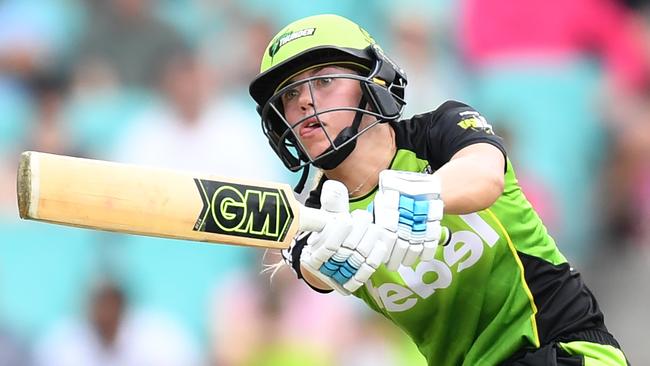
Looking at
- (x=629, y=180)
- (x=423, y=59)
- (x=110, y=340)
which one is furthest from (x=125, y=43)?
(x=629, y=180)

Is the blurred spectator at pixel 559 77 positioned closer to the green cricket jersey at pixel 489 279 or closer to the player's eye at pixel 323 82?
the green cricket jersey at pixel 489 279

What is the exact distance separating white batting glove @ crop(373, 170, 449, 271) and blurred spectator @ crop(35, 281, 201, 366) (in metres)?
3.22

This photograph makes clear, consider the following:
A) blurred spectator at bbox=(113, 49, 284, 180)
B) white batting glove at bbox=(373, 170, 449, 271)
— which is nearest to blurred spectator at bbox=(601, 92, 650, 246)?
blurred spectator at bbox=(113, 49, 284, 180)

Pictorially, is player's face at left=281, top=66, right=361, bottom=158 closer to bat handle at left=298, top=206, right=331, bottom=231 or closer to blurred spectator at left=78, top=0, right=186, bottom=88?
bat handle at left=298, top=206, right=331, bottom=231

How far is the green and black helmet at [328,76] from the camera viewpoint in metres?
3.51

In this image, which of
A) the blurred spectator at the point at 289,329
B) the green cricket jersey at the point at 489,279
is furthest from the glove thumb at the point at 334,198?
the blurred spectator at the point at 289,329

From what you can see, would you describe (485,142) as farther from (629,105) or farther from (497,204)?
(629,105)

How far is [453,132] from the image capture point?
3469 millimetres

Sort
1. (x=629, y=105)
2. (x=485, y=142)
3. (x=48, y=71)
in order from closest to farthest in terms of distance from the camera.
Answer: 1. (x=485, y=142)
2. (x=48, y=71)
3. (x=629, y=105)

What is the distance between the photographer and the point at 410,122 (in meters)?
3.72

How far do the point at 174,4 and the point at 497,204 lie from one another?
3784 millimetres

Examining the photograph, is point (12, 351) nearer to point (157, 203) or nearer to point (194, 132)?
point (194, 132)

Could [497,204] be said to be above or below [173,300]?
above

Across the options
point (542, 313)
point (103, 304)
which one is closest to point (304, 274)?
point (542, 313)
